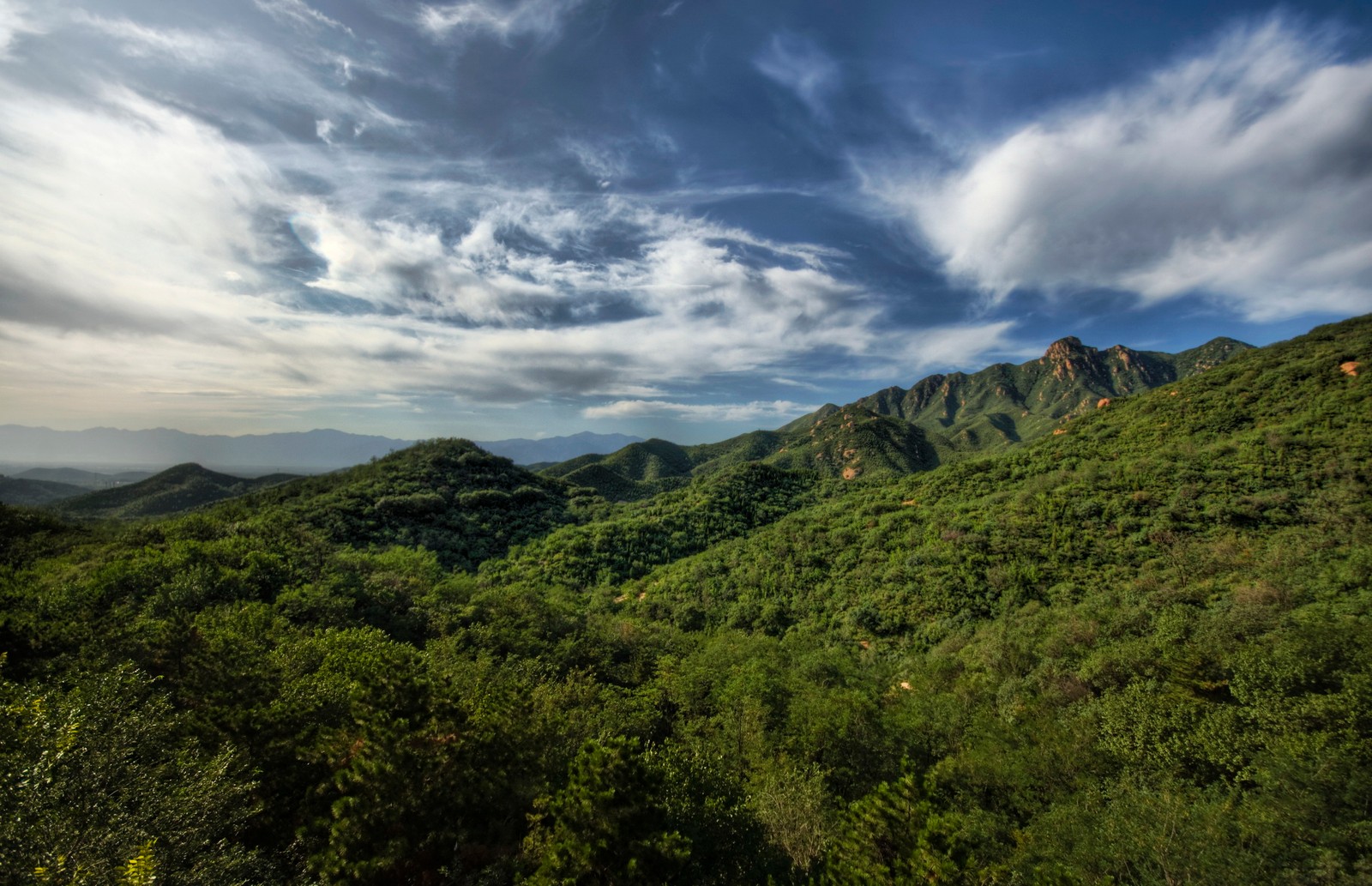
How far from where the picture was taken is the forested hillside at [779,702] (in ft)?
48.0

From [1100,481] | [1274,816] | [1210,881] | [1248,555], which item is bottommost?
[1210,881]

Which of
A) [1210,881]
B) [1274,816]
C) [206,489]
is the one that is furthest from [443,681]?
[206,489]

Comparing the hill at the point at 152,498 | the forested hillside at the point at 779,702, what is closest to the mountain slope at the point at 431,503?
the forested hillside at the point at 779,702

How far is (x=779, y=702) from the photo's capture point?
32219 mm

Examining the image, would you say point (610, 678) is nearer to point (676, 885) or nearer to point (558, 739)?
point (558, 739)

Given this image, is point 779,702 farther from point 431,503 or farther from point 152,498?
point 152,498

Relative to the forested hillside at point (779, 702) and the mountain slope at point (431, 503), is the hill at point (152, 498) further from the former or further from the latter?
the forested hillside at point (779, 702)

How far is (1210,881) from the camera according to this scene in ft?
51.8

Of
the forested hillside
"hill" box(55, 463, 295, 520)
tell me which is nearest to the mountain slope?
the forested hillside

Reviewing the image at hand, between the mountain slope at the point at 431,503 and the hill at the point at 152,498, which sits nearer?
the mountain slope at the point at 431,503

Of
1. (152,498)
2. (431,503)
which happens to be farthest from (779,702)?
(152,498)

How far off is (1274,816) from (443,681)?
32819 mm

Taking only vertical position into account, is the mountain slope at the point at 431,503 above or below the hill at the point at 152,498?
above

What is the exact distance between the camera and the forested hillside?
14633 millimetres
